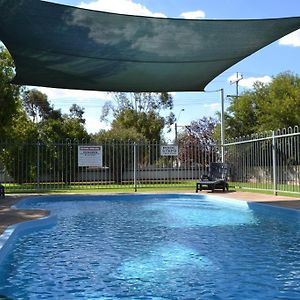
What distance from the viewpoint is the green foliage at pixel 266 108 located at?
2138 centimetres

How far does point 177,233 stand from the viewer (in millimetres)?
7527

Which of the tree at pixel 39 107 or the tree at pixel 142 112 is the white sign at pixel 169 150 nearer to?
the tree at pixel 142 112

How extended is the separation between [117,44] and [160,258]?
547cm

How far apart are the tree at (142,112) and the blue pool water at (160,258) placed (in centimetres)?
2567

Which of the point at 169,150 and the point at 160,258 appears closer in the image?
Answer: the point at 160,258

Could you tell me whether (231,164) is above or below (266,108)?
below

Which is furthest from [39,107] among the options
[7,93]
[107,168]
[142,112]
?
[7,93]

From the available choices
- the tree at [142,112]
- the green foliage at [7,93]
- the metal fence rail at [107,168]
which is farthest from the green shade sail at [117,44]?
the tree at [142,112]

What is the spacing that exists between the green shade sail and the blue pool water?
357cm

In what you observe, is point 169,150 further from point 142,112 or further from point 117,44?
point 142,112

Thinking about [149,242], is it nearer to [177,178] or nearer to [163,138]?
[177,178]

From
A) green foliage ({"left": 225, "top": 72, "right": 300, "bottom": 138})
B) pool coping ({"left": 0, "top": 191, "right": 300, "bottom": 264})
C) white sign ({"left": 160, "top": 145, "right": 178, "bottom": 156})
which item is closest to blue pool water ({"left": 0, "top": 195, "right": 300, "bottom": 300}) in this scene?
pool coping ({"left": 0, "top": 191, "right": 300, "bottom": 264})

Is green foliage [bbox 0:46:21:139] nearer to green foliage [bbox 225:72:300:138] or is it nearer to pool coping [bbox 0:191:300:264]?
pool coping [bbox 0:191:300:264]

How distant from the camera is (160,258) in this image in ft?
18.4
